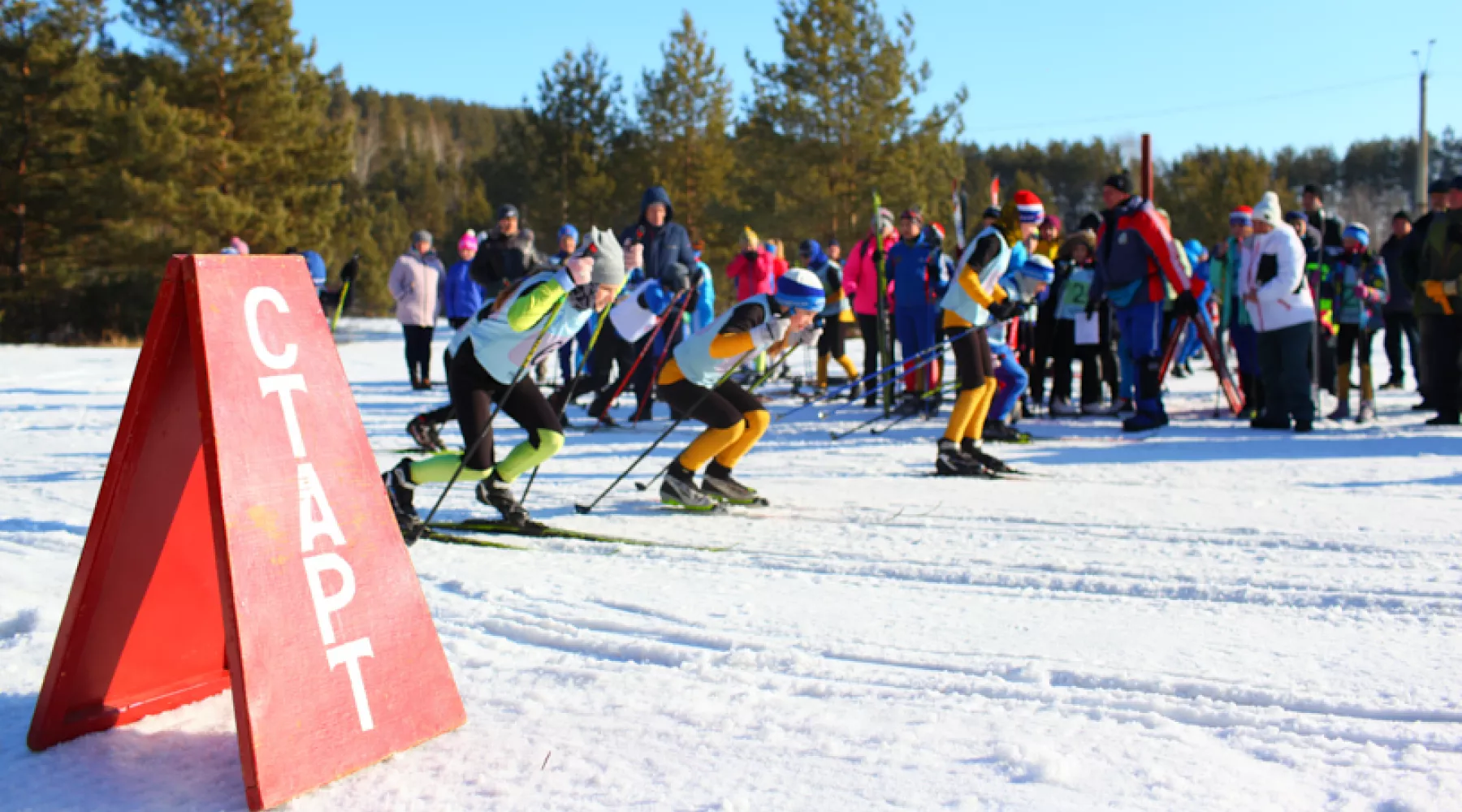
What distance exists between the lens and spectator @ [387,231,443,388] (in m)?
12.6

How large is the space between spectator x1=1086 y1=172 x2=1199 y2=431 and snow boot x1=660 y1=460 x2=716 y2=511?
4.67 m

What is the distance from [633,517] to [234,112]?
78.9ft

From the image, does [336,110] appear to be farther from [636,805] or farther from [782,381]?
[636,805]

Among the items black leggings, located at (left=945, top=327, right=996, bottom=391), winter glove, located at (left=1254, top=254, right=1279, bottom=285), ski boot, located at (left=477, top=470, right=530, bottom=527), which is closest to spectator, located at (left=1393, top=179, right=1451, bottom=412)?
winter glove, located at (left=1254, top=254, right=1279, bottom=285)

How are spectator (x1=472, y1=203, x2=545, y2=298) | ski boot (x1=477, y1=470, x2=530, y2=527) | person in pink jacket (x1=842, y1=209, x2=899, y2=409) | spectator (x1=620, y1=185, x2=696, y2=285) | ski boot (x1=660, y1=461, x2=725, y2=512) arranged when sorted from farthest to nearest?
person in pink jacket (x1=842, y1=209, x2=899, y2=409) → spectator (x1=472, y1=203, x2=545, y2=298) → spectator (x1=620, y1=185, x2=696, y2=285) → ski boot (x1=660, y1=461, x2=725, y2=512) → ski boot (x1=477, y1=470, x2=530, y2=527)

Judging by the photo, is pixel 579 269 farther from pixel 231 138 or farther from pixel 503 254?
pixel 231 138

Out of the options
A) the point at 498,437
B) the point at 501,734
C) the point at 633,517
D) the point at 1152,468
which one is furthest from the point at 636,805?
the point at 498,437

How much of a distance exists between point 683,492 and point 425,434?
2.14 metres

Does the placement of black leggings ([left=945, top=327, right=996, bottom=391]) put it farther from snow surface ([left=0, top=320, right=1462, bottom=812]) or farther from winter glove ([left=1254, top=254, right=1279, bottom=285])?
winter glove ([left=1254, top=254, right=1279, bottom=285])

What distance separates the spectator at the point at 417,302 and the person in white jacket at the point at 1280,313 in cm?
883

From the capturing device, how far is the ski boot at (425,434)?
7.03 metres

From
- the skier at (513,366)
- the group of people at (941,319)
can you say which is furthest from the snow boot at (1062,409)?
the skier at (513,366)

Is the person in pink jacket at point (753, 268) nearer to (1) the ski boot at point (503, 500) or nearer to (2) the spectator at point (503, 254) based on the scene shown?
(2) the spectator at point (503, 254)

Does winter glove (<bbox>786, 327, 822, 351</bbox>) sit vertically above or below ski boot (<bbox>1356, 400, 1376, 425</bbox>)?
above
